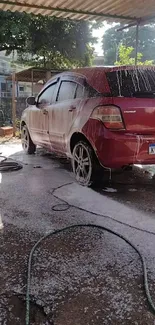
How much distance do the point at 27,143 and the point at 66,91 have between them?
2.62 m

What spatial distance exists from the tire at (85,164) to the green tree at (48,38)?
1138 centimetres

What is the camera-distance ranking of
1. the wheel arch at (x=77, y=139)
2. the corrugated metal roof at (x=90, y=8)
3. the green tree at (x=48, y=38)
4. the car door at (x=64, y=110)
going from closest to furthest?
1. the wheel arch at (x=77, y=139)
2. the car door at (x=64, y=110)
3. the corrugated metal roof at (x=90, y=8)
4. the green tree at (x=48, y=38)

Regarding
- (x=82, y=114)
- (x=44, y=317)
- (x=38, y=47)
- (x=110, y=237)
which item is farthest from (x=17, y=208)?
(x=38, y=47)

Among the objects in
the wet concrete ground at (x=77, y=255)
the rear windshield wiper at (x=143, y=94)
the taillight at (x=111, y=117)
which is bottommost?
the wet concrete ground at (x=77, y=255)

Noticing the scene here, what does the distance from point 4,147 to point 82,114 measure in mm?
4478

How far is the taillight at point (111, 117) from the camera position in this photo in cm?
394

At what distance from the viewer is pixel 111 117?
3.95 m

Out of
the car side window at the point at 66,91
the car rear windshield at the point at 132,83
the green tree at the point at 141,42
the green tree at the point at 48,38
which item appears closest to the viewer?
the car rear windshield at the point at 132,83

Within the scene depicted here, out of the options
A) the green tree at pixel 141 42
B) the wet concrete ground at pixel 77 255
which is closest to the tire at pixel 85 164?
the wet concrete ground at pixel 77 255

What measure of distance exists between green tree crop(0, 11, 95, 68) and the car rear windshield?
11381 mm

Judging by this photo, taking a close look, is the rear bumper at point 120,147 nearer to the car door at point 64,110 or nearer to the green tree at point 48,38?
the car door at point 64,110

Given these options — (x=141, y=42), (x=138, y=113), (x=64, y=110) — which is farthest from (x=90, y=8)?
(x=141, y=42)

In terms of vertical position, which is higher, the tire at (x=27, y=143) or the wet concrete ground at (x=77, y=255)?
the tire at (x=27, y=143)

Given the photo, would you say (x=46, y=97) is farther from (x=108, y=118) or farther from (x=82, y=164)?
(x=108, y=118)
